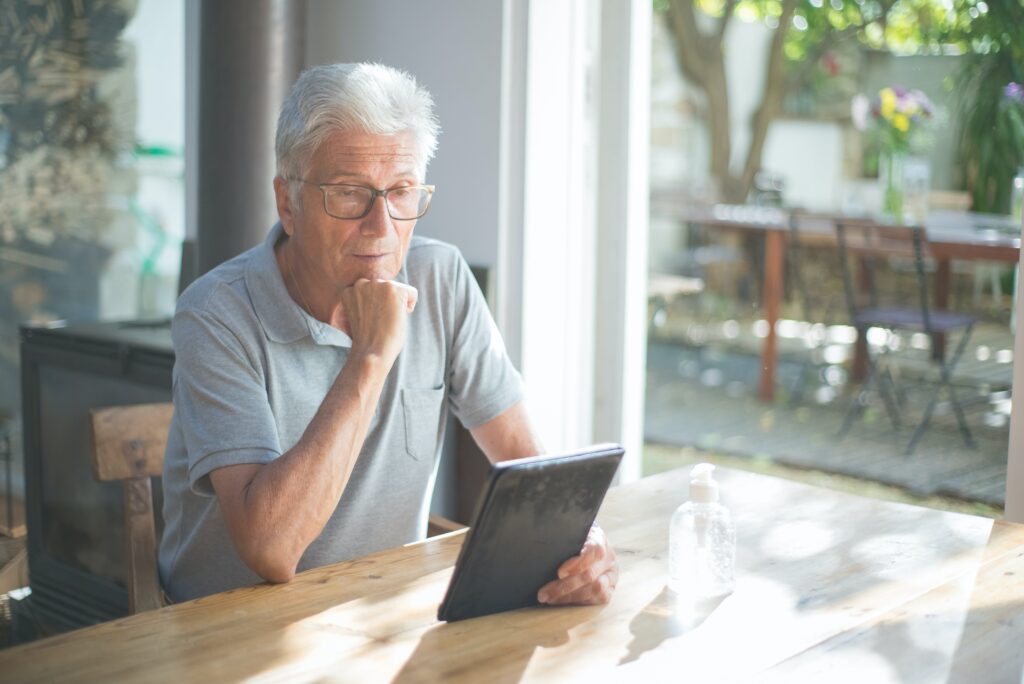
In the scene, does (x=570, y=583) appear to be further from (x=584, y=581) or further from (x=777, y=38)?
(x=777, y=38)

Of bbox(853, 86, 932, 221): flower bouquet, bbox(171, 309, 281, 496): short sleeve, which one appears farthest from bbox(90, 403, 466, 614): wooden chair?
bbox(853, 86, 932, 221): flower bouquet

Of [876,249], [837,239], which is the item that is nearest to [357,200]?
[876,249]

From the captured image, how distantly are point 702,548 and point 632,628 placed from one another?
0.76ft

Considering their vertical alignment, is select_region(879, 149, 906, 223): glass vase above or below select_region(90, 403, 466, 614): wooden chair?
above

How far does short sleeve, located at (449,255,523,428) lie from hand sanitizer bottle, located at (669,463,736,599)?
0.52m

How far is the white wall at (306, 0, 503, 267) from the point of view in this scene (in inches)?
129

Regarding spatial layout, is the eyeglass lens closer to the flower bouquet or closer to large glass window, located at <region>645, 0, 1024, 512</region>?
large glass window, located at <region>645, 0, 1024, 512</region>

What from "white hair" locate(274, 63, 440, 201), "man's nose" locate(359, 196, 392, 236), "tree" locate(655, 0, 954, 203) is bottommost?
"man's nose" locate(359, 196, 392, 236)

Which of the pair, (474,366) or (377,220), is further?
(474,366)

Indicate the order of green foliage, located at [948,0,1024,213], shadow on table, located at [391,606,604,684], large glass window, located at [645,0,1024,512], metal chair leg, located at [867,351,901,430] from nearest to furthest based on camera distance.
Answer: shadow on table, located at [391,606,604,684], green foliage, located at [948,0,1024,213], large glass window, located at [645,0,1024,512], metal chair leg, located at [867,351,901,430]

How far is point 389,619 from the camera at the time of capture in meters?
1.47

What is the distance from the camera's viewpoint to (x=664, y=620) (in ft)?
4.93

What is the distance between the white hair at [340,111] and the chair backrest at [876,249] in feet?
8.96

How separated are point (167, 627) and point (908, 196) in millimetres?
3696
